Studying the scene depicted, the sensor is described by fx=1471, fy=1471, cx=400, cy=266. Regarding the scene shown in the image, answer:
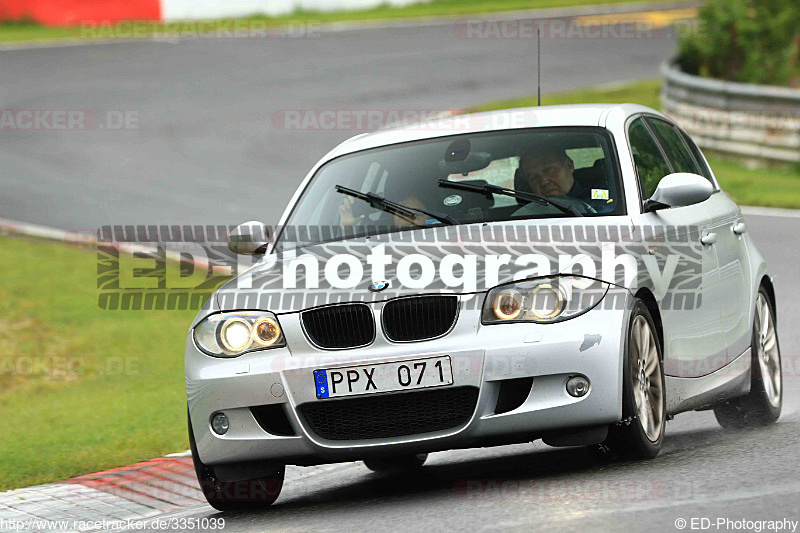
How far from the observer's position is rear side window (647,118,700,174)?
8266mm

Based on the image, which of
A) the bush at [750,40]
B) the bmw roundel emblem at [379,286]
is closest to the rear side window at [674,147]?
the bmw roundel emblem at [379,286]

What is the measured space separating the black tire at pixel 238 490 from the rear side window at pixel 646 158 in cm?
234

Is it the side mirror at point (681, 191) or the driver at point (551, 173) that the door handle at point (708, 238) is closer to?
the side mirror at point (681, 191)

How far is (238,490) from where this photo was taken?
7.02m

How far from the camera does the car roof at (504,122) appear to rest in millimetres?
7762

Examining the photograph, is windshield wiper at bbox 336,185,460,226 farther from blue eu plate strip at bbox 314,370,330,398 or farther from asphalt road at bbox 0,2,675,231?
asphalt road at bbox 0,2,675,231

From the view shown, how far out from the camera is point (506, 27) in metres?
39.8

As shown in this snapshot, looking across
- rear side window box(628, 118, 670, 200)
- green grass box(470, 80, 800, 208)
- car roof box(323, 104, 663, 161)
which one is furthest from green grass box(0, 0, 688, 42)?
rear side window box(628, 118, 670, 200)

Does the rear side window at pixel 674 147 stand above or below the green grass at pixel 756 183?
above

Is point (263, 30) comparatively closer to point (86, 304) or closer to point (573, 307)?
point (86, 304)

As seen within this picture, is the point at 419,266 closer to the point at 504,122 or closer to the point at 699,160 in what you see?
the point at 504,122

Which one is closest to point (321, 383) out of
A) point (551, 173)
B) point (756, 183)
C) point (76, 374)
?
point (551, 173)

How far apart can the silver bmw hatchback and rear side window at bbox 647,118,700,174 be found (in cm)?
31

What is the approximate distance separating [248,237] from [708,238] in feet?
7.94
